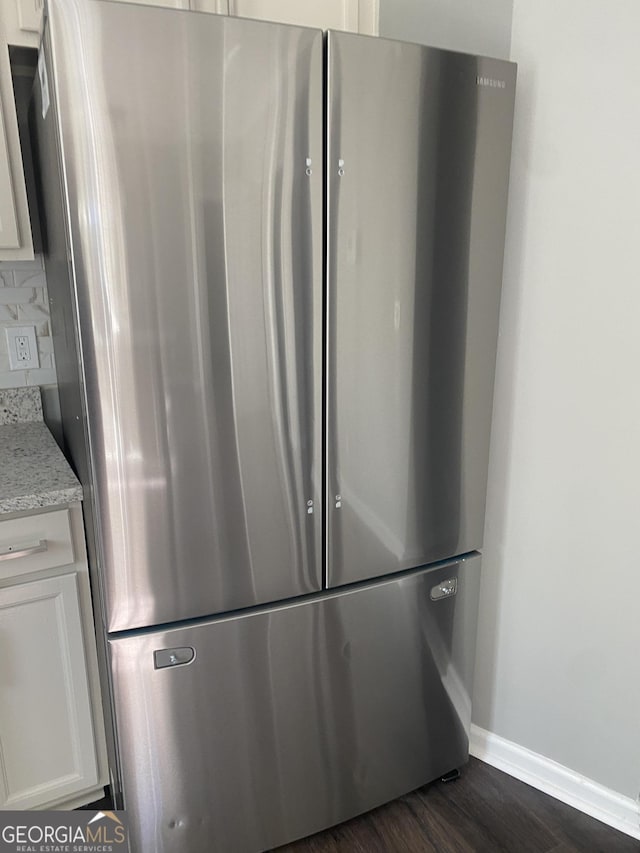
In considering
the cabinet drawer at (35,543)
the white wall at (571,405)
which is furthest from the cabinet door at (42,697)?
the white wall at (571,405)

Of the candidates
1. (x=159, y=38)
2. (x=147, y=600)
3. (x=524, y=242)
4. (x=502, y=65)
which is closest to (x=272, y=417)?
(x=147, y=600)

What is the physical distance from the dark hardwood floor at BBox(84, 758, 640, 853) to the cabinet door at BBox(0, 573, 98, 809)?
0.71 feet

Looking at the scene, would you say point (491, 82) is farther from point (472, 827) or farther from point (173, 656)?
point (472, 827)

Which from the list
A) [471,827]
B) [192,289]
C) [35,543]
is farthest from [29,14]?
[471,827]

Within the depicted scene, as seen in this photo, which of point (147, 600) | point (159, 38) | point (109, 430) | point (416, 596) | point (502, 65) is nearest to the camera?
point (159, 38)

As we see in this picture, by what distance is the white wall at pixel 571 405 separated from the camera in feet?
4.62

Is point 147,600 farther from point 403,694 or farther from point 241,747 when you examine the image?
point 403,694

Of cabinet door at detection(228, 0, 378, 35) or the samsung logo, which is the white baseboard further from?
cabinet door at detection(228, 0, 378, 35)

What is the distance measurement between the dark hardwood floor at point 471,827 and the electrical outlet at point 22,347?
1189mm

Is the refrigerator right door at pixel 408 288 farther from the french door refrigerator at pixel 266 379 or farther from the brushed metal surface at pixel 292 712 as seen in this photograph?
the brushed metal surface at pixel 292 712

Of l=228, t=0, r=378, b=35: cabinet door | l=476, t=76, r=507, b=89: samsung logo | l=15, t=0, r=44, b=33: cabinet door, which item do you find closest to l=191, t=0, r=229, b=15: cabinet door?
l=228, t=0, r=378, b=35: cabinet door

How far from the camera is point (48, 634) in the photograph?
1446 millimetres

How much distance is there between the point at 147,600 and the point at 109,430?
0.35 m

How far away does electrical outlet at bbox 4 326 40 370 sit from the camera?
5.75ft
